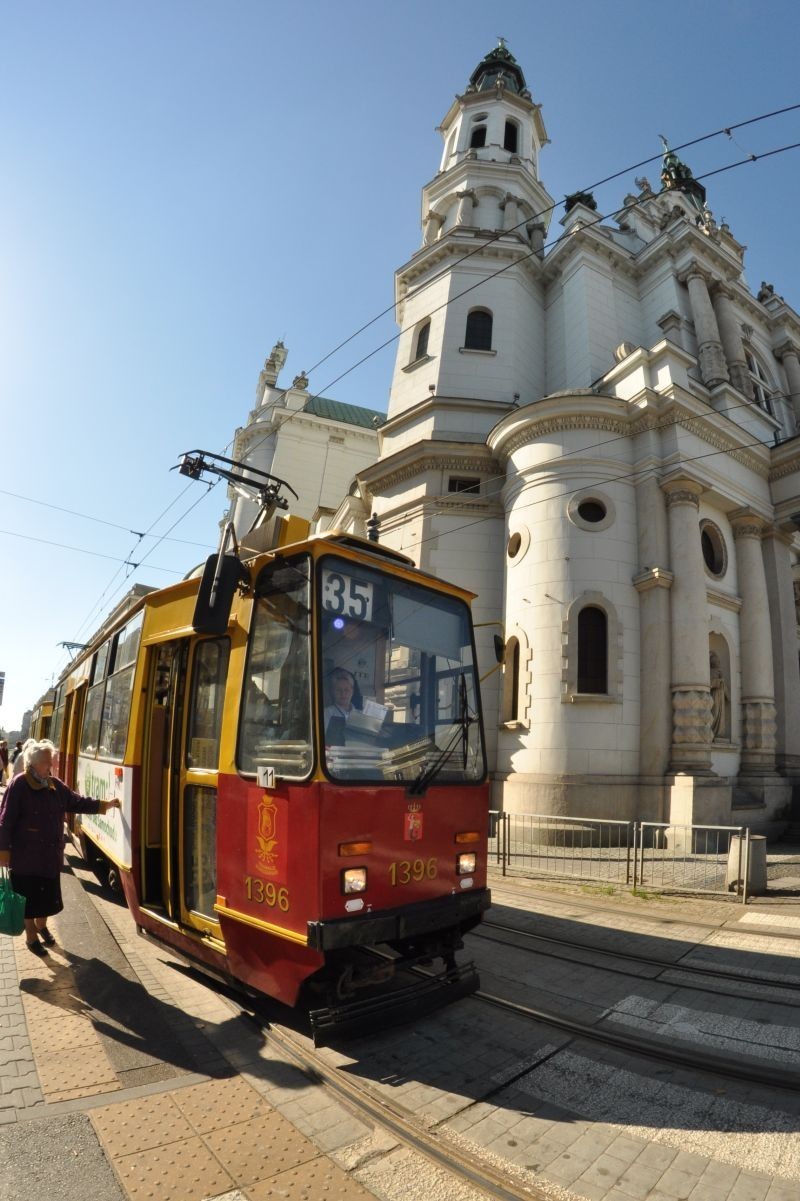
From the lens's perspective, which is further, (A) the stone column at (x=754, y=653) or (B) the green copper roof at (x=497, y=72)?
(B) the green copper roof at (x=497, y=72)

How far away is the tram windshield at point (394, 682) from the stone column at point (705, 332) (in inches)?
707

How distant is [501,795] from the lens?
15.9 meters

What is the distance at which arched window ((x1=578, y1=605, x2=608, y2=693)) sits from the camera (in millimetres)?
15566

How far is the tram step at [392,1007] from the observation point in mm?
3975

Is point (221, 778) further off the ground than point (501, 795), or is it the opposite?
point (221, 778)

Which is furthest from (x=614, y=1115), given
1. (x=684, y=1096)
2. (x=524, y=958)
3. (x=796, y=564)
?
(x=796, y=564)

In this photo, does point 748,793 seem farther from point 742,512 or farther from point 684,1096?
point 684,1096

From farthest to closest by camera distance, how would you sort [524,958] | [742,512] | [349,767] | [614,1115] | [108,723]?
[742,512] < [108,723] < [524,958] < [349,767] < [614,1115]

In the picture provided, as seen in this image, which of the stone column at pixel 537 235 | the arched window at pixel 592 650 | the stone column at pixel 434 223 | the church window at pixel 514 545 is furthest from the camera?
the stone column at pixel 434 223

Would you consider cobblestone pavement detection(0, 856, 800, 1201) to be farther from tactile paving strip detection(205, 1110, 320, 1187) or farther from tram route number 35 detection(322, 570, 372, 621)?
tram route number 35 detection(322, 570, 372, 621)

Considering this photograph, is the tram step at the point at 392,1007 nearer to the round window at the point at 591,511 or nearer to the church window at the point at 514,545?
the church window at the point at 514,545

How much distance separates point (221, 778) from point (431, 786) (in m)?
1.58

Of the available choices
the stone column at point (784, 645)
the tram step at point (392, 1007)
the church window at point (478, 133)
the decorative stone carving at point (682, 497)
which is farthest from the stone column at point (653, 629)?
the church window at point (478, 133)

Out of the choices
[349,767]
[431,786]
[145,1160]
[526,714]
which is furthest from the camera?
[526,714]
